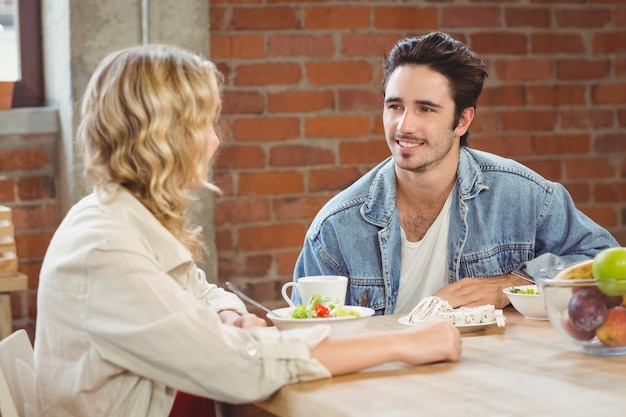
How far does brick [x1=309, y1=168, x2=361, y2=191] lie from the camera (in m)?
3.46

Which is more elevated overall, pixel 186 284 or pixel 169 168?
pixel 169 168

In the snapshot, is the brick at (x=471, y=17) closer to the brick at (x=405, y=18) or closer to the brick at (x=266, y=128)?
the brick at (x=405, y=18)

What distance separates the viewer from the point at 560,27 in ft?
12.4

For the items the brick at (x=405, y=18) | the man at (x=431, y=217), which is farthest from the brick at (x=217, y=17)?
the man at (x=431, y=217)

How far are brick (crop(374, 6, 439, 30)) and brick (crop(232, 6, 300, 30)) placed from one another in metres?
0.32

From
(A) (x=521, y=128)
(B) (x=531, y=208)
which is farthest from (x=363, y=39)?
→ (B) (x=531, y=208)

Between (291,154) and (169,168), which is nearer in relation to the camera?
(169,168)

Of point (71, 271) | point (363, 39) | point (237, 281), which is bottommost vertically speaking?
point (237, 281)

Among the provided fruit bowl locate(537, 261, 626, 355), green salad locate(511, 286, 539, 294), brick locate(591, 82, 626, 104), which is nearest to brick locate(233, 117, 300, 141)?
brick locate(591, 82, 626, 104)

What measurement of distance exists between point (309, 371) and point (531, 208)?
44.0 inches

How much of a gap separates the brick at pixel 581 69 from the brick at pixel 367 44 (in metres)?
0.69

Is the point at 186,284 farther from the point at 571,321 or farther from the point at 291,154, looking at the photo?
the point at 291,154

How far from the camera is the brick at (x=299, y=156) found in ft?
11.2

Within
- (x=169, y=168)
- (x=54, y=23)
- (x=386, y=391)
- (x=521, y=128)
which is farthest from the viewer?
(x=521, y=128)
